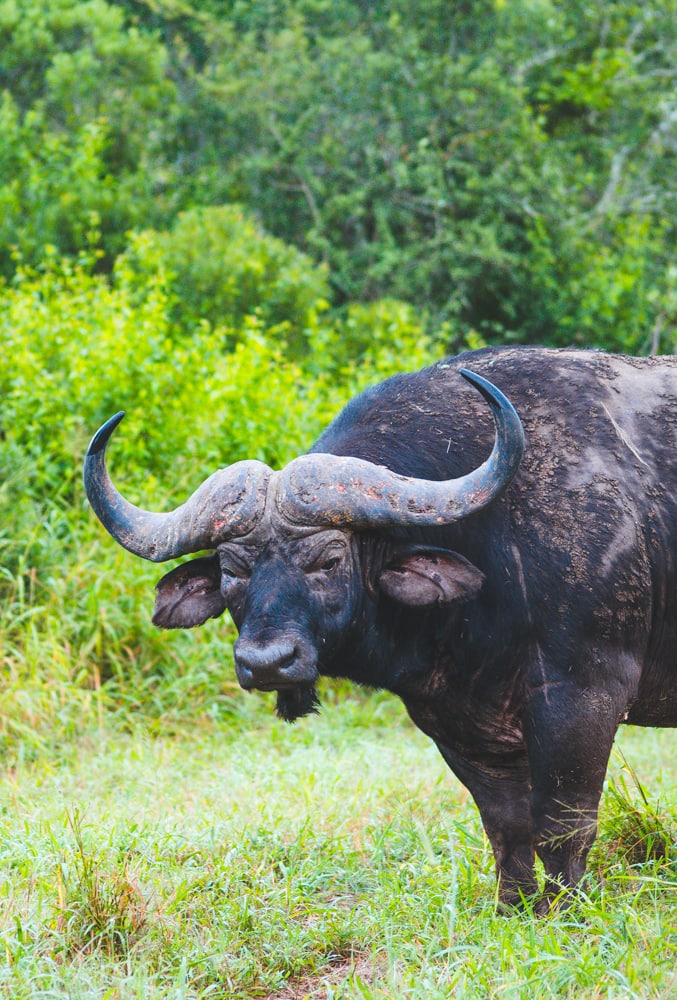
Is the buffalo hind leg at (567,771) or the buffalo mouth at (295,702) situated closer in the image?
the buffalo hind leg at (567,771)

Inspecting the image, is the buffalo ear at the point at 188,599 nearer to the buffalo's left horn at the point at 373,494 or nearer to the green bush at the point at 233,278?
the buffalo's left horn at the point at 373,494

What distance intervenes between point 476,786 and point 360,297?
10732mm

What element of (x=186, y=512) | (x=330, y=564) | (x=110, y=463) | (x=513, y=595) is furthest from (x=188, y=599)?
(x=110, y=463)

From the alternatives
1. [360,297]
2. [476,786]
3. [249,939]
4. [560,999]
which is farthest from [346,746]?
[360,297]

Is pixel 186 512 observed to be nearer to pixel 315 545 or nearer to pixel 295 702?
pixel 315 545

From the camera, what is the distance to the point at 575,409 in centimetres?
442

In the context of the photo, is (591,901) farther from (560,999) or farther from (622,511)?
(622,511)

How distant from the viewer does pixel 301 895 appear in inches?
172

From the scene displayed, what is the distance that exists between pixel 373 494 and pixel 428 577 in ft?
1.14

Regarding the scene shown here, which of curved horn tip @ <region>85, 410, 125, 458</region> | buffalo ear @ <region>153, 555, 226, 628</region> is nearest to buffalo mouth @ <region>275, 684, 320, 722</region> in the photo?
buffalo ear @ <region>153, 555, 226, 628</region>

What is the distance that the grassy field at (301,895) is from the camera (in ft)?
11.6

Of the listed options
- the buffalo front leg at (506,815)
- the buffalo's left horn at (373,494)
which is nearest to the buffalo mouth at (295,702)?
the buffalo's left horn at (373,494)

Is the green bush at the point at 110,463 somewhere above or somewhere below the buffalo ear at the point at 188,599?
below

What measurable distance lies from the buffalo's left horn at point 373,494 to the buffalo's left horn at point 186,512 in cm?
13
